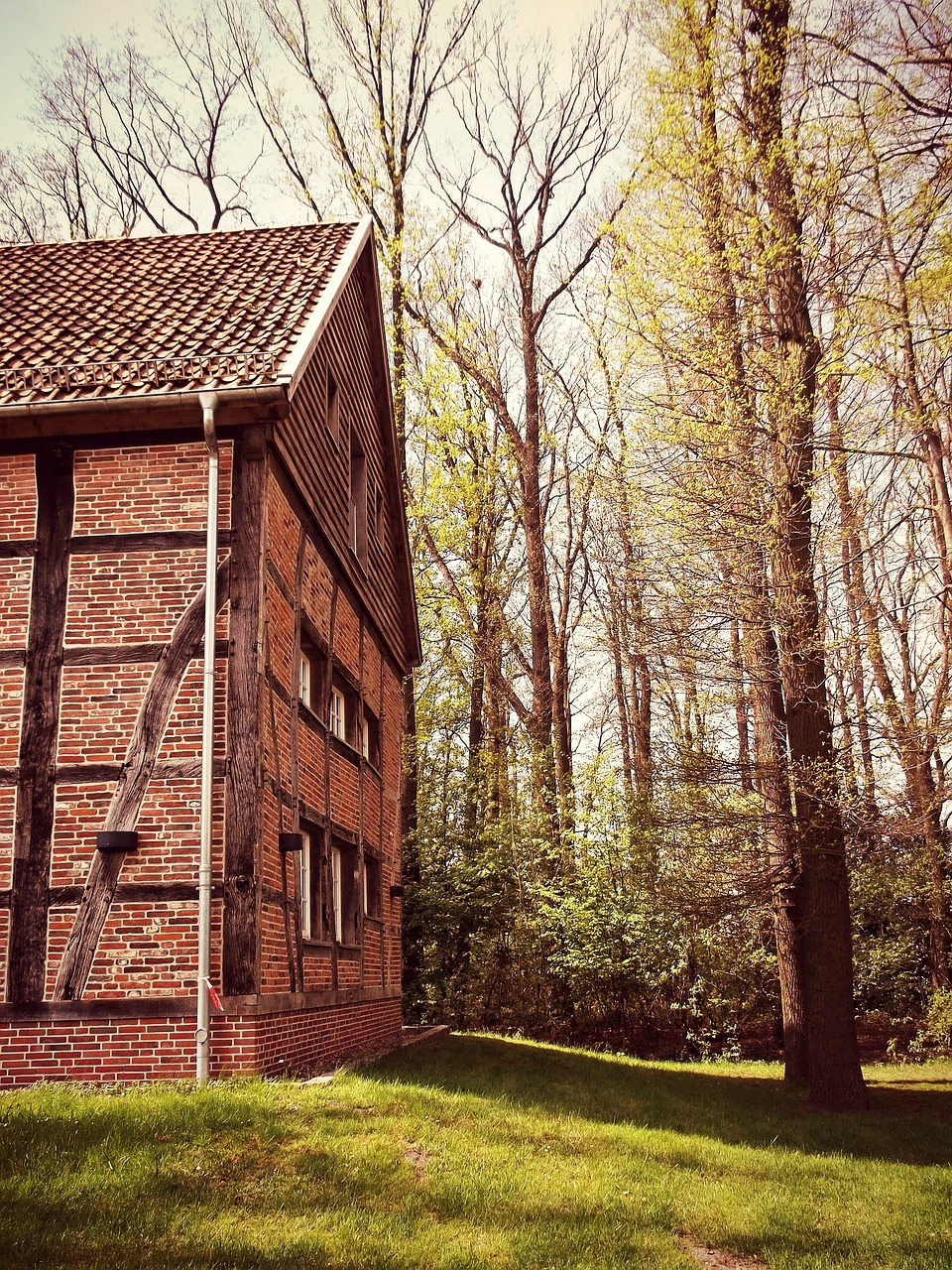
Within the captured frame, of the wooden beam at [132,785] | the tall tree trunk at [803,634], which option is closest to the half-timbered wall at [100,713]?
the wooden beam at [132,785]

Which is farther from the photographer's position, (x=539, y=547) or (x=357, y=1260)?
(x=539, y=547)

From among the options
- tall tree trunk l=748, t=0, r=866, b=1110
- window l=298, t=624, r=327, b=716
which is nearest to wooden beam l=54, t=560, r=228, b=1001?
window l=298, t=624, r=327, b=716

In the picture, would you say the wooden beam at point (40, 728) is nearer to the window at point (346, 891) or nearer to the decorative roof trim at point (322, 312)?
the decorative roof trim at point (322, 312)

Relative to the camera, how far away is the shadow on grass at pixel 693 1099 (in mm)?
9234

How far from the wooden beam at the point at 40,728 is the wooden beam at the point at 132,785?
27 cm

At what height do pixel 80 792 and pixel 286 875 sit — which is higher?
pixel 80 792

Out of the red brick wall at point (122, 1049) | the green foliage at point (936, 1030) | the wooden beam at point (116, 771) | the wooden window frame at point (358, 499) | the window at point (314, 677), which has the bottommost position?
the green foliage at point (936, 1030)

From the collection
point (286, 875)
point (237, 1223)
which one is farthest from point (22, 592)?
point (237, 1223)

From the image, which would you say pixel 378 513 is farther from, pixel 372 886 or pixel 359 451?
pixel 372 886

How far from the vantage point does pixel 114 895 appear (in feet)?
27.3

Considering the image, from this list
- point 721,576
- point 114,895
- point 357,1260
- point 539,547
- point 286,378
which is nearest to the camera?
point 357,1260

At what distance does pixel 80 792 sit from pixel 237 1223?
4178 mm

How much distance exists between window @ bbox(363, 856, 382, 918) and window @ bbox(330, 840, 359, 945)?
0.96m

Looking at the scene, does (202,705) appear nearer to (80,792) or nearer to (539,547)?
(80,792)
